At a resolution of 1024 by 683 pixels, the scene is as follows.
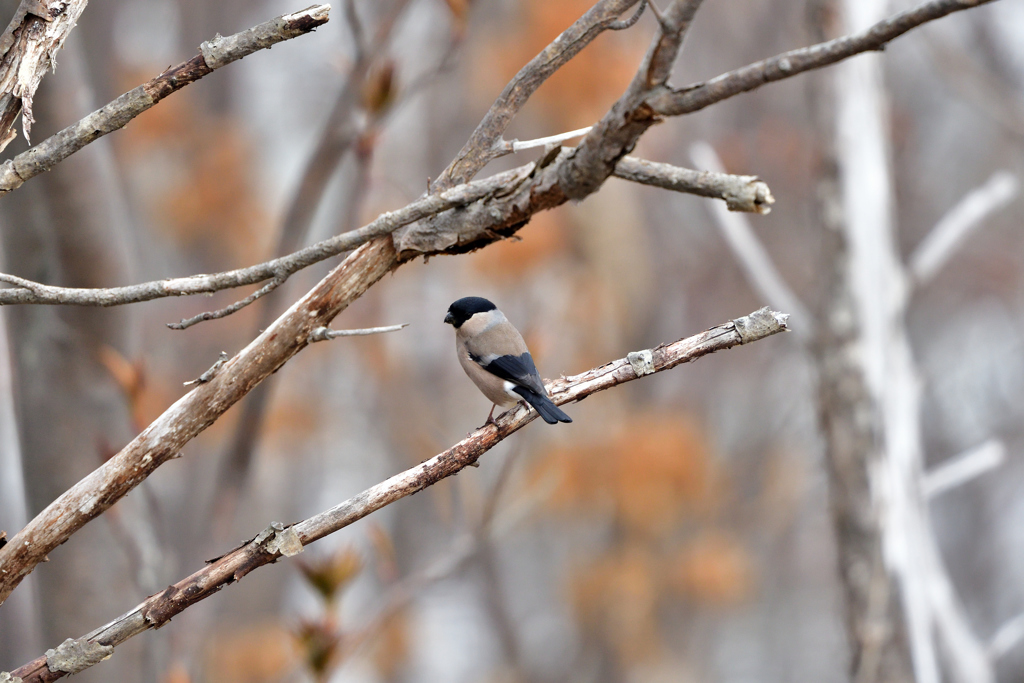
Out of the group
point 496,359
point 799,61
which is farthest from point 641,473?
point 799,61

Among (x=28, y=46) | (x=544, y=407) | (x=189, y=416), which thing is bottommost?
(x=189, y=416)

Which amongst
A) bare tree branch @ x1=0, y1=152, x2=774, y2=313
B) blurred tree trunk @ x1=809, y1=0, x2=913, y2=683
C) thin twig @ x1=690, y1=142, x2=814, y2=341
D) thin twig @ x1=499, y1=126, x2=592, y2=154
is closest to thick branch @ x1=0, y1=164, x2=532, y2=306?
bare tree branch @ x1=0, y1=152, x2=774, y2=313

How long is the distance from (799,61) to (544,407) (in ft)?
3.96

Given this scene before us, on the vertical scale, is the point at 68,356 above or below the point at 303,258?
above

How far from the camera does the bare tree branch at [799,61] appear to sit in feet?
2.81

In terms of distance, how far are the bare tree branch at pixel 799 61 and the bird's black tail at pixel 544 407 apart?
1.00 m

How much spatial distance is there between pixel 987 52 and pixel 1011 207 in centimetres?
199

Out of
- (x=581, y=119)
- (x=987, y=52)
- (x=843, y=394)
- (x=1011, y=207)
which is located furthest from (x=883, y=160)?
(x=1011, y=207)

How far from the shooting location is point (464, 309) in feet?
8.63

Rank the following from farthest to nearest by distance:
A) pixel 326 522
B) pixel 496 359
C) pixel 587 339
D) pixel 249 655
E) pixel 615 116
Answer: pixel 249 655 → pixel 587 339 → pixel 496 359 → pixel 326 522 → pixel 615 116

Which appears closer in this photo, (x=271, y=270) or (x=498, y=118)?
(x=271, y=270)

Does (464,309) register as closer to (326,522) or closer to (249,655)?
(326,522)

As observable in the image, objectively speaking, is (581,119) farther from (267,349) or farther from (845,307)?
(267,349)

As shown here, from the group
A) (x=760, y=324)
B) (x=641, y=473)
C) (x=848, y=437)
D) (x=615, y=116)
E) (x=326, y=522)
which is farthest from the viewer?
(x=641, y=473)
